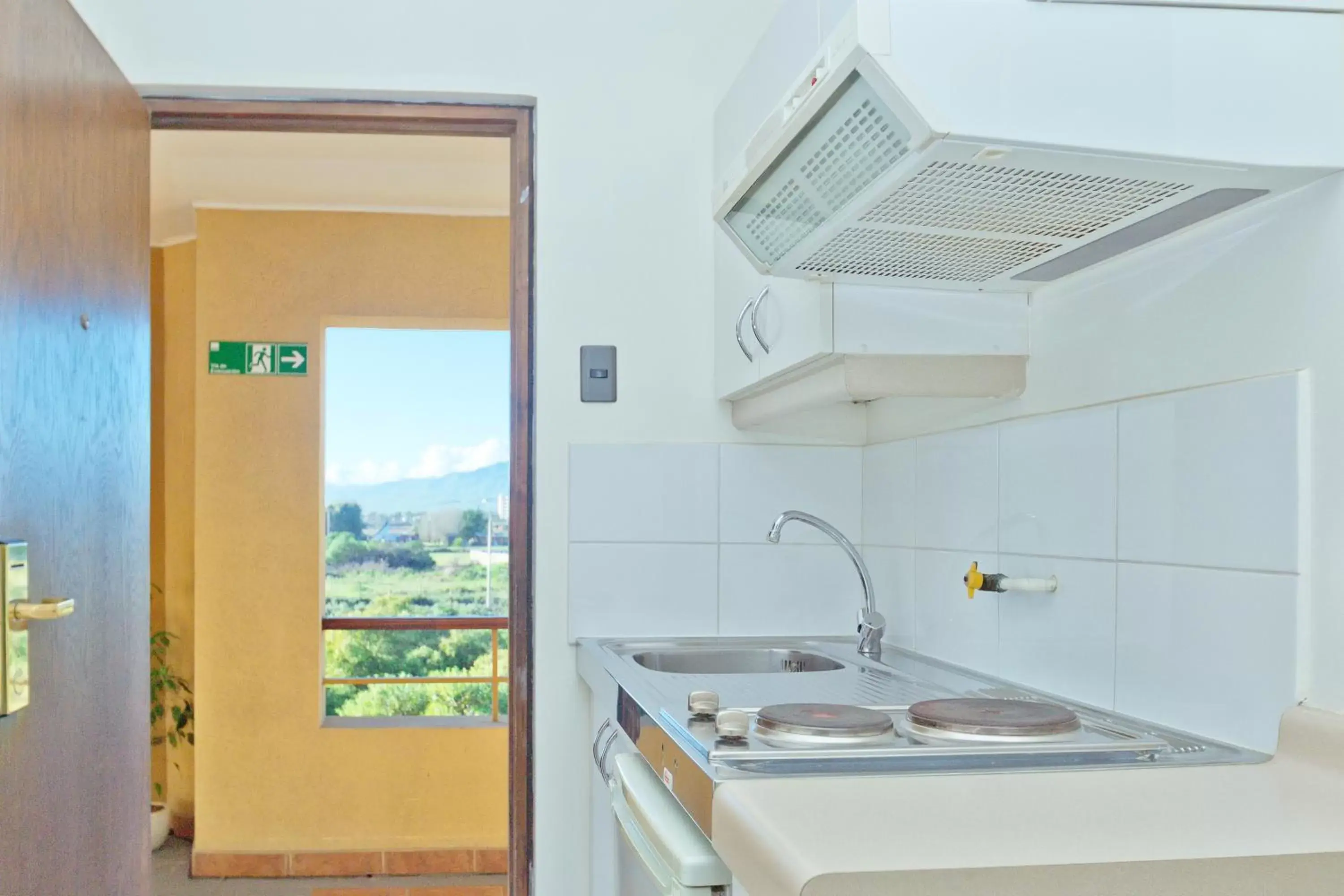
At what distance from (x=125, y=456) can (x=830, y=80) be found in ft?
5.37

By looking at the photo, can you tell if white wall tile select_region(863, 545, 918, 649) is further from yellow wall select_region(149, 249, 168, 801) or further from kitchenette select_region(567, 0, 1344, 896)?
yellow wall select_region(149, 249, 168, 801)

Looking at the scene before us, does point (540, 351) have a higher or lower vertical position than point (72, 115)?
lower

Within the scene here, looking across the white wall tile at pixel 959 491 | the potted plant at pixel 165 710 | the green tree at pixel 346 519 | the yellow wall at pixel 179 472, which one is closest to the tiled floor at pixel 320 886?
the potted plant at pixel 165 710

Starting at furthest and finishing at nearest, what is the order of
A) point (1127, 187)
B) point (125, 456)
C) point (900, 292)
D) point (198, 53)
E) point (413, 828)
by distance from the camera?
point (413, 828) < point (198, 53) < point (125, 456) < point (900, 292) < point (1127, 187)

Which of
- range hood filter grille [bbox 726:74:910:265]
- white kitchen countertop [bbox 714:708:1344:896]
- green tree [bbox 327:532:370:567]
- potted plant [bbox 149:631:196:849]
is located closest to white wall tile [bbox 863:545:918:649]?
range hood filter grille [bbox 726:74:910:265]

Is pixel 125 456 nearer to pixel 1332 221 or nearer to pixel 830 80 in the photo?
pixel 830 80

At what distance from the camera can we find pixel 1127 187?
1285mm

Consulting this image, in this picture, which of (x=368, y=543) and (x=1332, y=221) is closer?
(x=1332, y=221)

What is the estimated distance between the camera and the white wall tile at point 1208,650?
1.25 metres

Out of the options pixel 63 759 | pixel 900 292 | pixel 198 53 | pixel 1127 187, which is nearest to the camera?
pixel 1127 187

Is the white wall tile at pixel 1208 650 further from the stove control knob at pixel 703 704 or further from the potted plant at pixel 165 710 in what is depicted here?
the potted plant at pixel 165 710

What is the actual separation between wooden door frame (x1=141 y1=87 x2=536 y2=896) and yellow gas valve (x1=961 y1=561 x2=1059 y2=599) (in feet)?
3.22

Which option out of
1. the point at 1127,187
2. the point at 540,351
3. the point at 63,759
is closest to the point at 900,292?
the point at 1127,187

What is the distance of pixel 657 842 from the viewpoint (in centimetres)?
130
